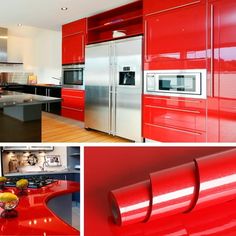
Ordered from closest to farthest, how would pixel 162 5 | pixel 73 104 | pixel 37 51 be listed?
pixel 162 5
pixel 73 104
pixel 37 51

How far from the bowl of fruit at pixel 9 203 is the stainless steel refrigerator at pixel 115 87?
2.65 m

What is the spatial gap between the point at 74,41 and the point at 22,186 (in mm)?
4103

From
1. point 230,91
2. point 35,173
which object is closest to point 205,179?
point 35,173

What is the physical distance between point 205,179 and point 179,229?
85 millimetres

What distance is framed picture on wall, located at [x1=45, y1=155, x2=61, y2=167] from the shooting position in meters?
0.45

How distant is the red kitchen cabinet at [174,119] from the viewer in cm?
246

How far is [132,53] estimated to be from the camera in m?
3.11

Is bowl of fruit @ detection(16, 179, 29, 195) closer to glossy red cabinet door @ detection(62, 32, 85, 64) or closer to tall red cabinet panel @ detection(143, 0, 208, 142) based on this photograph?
tall red cabinet panel @ detection(143, 0, 208, 142)

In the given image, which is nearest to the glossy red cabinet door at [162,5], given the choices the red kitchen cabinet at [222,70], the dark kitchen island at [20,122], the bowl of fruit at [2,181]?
the red kitchen cabinet at [222,70]

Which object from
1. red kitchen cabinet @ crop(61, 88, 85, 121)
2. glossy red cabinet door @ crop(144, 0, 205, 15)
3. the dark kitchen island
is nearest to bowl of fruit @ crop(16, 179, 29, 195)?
the dark kitchen island

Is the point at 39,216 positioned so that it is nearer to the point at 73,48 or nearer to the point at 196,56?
the point at 196,56

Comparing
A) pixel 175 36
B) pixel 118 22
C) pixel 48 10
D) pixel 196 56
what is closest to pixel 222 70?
pixel 196 56

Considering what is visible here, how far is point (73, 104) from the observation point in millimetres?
4438

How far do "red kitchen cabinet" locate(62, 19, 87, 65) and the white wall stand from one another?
1411 mm
